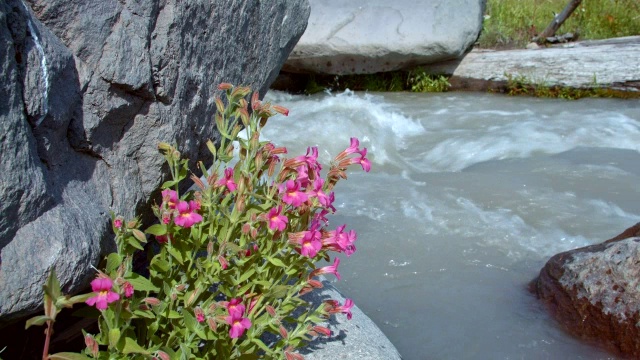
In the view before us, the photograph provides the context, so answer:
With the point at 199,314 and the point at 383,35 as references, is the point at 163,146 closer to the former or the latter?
the point at 199,314

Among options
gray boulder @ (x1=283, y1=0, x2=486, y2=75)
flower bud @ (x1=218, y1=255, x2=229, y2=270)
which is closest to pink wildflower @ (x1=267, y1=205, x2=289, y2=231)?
flower bud @ (x1=218, y1=255, x2=229, y2=270)

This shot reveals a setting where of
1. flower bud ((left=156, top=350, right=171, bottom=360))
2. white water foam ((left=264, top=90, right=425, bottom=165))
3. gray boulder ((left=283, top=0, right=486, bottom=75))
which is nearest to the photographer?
flower bud ((left=156, top=350, right=171, bottom=360))

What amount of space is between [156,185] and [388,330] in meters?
1.53

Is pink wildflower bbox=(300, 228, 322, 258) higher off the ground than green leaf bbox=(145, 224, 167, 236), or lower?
lower

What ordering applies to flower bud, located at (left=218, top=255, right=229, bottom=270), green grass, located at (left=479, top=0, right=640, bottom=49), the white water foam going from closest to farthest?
flower bud, located at (left=218, top=255, right=229, bottom=270)
the white water foam
green grass, located at (left=479, top=0, right=640, bottom=49)

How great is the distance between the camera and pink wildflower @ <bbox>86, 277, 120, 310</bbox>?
5.69 ft

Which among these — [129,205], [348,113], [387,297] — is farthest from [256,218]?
[348,113]

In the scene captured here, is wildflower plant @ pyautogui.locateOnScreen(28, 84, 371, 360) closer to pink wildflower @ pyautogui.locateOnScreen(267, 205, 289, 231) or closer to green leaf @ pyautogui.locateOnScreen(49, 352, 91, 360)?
pink wildflower @ pyautogui.locateOnScreen(267, 205, 289, 231)

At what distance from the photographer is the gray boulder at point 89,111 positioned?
1872mm

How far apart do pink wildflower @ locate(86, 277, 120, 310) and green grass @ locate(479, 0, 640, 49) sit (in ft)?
27.5

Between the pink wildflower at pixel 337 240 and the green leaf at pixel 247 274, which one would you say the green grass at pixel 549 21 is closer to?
the pink wildflower at pixel 337 240

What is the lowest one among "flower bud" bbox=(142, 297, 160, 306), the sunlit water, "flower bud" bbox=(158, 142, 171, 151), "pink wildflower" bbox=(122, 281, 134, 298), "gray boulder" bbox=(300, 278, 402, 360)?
the sunlit water

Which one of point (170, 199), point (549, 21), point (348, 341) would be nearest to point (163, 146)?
point (170, 199)

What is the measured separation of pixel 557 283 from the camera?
11.8 ft
